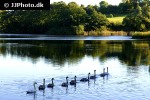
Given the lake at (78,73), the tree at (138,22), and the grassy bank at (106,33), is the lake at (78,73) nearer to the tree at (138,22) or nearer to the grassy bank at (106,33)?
the tree at (138,22)

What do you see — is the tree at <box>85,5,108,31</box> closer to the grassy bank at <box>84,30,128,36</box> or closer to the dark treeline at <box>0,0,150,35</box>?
the dark treeline at <box>0,0,150,35</box>

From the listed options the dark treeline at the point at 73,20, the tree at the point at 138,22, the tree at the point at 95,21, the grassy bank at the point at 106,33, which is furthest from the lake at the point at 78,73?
the tree at the point at 95,21

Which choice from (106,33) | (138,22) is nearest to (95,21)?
(106,33)

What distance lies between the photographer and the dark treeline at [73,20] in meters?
152

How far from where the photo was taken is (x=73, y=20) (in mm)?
162875

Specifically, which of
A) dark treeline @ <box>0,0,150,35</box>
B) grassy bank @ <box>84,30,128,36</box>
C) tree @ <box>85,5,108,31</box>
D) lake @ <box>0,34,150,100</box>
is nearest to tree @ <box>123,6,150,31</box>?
dark treeline @ <box>0,0,150,35</box>

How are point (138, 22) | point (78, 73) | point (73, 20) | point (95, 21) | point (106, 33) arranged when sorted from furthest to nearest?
1. point (73, 20)
2. point (95, 21)
3. point (106, 33)
4. point (138, 22)
5. point (78, 73)

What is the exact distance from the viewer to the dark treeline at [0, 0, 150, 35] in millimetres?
→ 152375

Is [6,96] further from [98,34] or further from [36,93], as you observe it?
[98,34]

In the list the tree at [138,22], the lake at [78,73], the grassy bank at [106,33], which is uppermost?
the tree at [138,22]

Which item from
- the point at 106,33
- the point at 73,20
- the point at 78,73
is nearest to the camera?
the point at 78,73

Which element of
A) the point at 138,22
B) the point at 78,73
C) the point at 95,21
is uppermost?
the point at 95,21

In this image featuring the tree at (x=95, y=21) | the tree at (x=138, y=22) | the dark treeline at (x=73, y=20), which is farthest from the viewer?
the tree at (x=95, y=21)

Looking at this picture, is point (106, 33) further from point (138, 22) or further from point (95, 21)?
point (138, 22)
